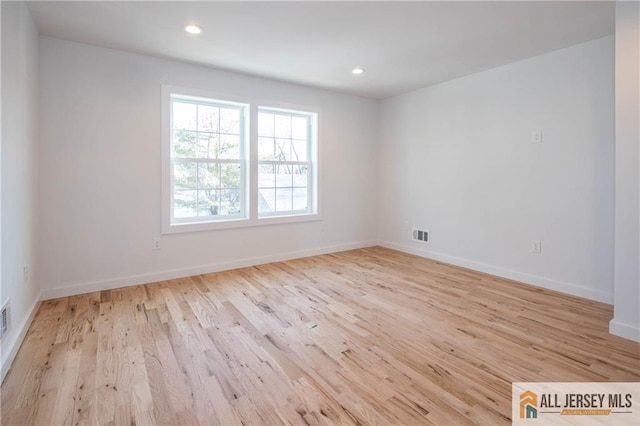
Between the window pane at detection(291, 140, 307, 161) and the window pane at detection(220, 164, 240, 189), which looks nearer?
the window pane at detection(220, 164, 240, 189)

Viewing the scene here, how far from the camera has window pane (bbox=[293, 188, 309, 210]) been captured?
478 cm

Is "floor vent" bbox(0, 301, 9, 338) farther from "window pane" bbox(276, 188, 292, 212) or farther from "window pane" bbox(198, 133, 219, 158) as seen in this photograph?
"window pane" bbox(276, 188, 292, 212)

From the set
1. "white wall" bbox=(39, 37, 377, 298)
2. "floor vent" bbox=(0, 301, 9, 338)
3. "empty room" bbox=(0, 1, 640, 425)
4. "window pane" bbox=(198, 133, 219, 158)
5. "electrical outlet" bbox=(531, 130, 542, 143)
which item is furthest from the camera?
"window pane" bbox=(198, 133, 219, 158)

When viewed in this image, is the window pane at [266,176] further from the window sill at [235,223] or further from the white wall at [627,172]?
the white wall at [627,172]

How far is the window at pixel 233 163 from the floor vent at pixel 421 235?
4.93 ft

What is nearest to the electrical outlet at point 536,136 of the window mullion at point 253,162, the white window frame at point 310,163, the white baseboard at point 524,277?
the white baseboard at point 524,277

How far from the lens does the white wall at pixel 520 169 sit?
3.06 metres

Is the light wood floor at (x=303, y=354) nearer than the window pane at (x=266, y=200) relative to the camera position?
Yes

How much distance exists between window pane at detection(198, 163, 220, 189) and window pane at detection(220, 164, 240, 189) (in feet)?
Answer: 0.21

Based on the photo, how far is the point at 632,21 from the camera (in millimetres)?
2273

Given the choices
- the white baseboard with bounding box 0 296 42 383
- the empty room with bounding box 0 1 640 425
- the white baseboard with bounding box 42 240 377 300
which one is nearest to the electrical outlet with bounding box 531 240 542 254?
the empty room with bounding box 0 1 640 425

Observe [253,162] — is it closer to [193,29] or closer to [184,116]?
[184,116]

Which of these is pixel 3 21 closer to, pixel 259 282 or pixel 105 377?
pixel 105 377

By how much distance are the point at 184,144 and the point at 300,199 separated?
69.6 inches
